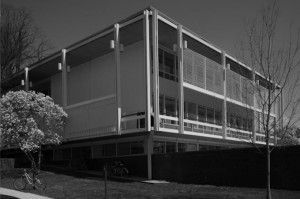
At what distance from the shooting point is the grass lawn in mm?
17703

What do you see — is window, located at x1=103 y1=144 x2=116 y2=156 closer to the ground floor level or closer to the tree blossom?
the ground floor level

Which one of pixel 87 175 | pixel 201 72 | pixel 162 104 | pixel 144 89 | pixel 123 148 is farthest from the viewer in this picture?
pixel 123 148

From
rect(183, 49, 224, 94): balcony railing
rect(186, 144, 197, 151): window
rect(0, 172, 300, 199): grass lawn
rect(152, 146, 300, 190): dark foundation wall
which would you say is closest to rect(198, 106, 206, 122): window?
rect(186, 144, 197, 151): window

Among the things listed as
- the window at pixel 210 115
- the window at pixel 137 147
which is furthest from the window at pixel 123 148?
the window at pixel 210 115

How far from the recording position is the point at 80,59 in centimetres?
3325

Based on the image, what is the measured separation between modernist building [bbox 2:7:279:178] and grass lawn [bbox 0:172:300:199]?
4.02 metres

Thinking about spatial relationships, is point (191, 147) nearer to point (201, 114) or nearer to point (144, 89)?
point (201, 114)

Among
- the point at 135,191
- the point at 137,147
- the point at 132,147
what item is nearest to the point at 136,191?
the point at 135,191

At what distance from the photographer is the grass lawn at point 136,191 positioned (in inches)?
697

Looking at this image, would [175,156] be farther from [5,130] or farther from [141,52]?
[5,130]

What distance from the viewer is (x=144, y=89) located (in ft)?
91.6

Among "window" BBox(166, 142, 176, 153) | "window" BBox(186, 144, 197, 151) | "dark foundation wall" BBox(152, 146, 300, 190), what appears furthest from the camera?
"window" BBox(186, 144, 197, 151)

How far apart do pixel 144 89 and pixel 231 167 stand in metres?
8.49

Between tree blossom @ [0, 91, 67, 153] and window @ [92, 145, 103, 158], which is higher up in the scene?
tree blossom @ [0, 91, 67, 153]
